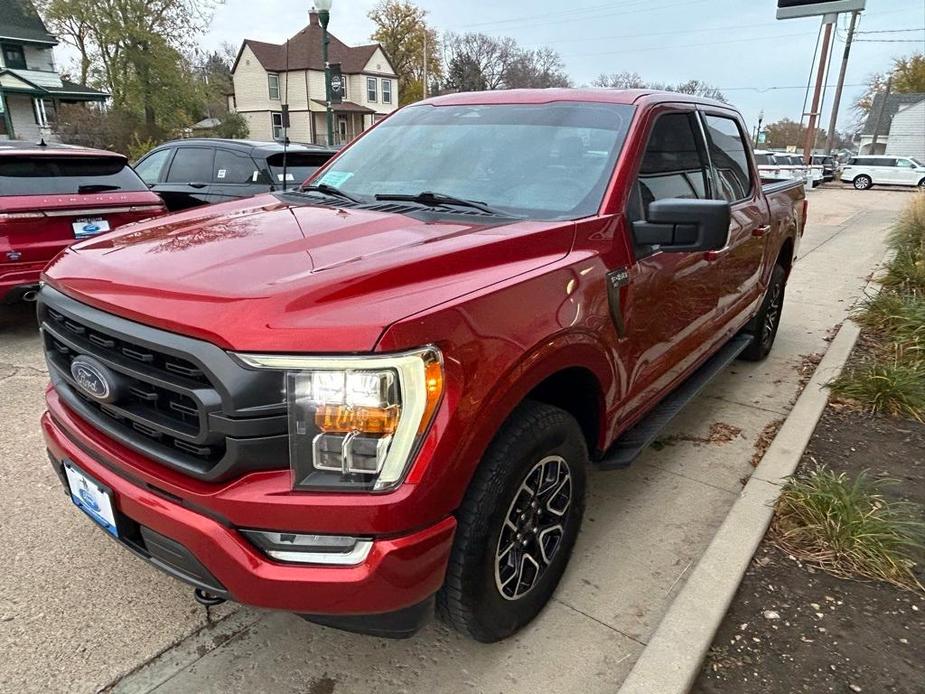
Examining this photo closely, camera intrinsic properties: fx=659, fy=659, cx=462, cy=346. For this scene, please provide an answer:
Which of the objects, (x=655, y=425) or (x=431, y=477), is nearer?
(x=431, y=477)

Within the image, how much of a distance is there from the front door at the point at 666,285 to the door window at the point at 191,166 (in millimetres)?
5855

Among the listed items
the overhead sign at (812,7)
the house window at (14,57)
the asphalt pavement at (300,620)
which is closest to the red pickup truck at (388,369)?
the asphalt pavement at (300,620)

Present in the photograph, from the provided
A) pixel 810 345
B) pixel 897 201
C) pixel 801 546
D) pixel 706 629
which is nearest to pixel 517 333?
pixel 706 629

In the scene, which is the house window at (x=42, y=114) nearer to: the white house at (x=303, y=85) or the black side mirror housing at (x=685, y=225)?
the white house at (x=303, y=85)

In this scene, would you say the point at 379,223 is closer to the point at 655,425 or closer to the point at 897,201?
the point at 655,425

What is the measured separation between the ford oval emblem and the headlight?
0.57 m

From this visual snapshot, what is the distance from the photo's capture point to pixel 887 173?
3189 centimetres

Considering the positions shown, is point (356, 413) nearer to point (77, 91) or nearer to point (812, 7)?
point (812, 7)

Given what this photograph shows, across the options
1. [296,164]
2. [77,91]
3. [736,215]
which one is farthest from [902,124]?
[736,215]

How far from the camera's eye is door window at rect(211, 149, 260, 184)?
23.4ft

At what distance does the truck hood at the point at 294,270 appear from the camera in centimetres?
165

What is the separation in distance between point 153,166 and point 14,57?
116ft

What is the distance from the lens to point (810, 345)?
6000 millimetres

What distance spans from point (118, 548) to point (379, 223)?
70.9 inches
